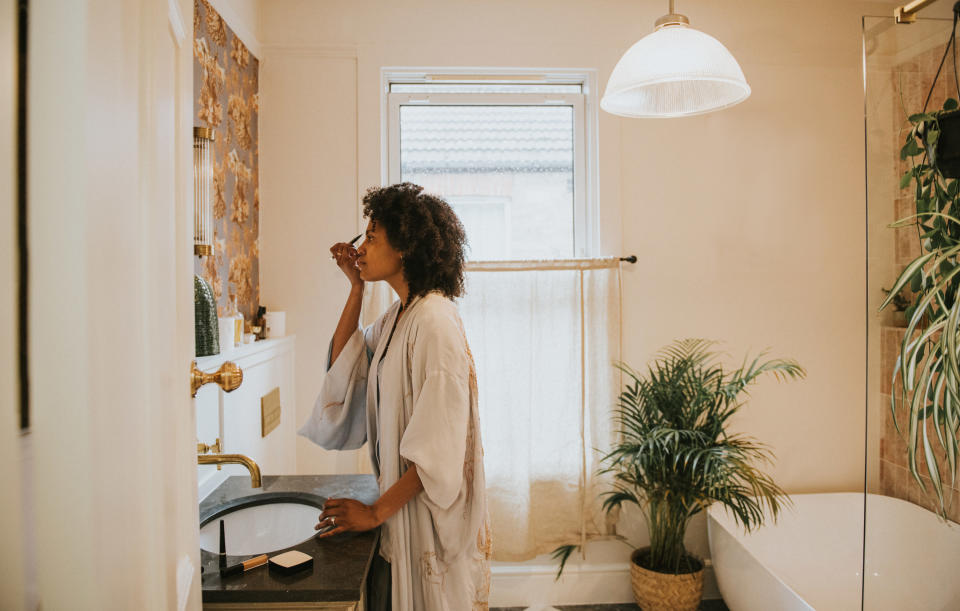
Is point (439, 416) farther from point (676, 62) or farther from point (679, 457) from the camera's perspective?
point (679, 457)

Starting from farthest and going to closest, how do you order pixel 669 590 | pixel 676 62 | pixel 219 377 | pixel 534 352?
pixel 534 352
pixel 669 590
pixel 676 62
pixel 219 377

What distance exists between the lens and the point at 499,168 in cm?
263

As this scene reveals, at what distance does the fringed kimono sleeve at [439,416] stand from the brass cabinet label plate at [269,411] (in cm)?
99

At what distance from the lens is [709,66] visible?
1318 mm

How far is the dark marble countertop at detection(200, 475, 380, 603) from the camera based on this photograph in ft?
3.17

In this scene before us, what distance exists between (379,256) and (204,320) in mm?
460

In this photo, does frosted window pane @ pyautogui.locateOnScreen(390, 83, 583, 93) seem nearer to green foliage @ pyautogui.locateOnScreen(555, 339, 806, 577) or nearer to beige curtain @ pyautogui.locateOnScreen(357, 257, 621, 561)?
beige curtain @ pyautogui.locateOnScreen(357, 257, 621, 561)

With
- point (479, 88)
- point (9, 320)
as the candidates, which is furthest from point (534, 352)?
point (9, 320)

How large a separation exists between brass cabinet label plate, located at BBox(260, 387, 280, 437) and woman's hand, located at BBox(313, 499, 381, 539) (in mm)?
892

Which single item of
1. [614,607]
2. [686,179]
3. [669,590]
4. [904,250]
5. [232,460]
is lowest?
[614,607]

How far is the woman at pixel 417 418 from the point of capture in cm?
116

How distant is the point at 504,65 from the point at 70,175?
7.97ft

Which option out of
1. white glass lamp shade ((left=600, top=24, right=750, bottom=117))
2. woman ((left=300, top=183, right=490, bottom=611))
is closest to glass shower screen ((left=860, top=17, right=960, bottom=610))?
white glass lamp shade ((left=600, top=24, right=750, bottom=117))

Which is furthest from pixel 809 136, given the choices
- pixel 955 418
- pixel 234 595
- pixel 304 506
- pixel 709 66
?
pixel 234 595
